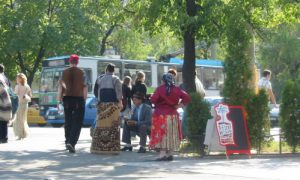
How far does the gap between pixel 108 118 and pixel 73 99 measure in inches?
36.3

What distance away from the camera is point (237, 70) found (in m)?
14.3

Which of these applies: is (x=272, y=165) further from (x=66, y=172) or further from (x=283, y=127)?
(x=66, y=172)

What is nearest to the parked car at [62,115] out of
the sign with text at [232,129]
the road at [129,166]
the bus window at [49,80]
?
the bus window at [49,80]

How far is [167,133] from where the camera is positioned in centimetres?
1312

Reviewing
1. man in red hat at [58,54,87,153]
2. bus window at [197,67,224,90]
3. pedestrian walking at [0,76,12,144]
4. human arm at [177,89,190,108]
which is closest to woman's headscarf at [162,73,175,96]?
human arm at [177,89,190,108]

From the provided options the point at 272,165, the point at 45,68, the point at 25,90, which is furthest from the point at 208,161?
the point at 45,68

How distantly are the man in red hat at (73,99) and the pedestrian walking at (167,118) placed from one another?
6.35ft

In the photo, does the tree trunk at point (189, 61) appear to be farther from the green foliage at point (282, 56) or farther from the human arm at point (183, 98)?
the green foliage at point (282, 56)

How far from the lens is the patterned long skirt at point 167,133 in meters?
13.1

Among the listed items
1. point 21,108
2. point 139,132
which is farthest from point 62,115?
point 139,132

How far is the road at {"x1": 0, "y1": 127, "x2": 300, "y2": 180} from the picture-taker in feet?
35.2

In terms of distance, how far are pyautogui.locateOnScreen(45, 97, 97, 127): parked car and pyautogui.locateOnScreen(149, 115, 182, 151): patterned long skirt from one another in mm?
17716

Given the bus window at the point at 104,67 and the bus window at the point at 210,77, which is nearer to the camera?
the bus window at the point at 104,67

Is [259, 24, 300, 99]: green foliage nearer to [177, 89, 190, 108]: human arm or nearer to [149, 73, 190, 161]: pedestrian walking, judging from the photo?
[177, 89, 190, 108]: human arm
